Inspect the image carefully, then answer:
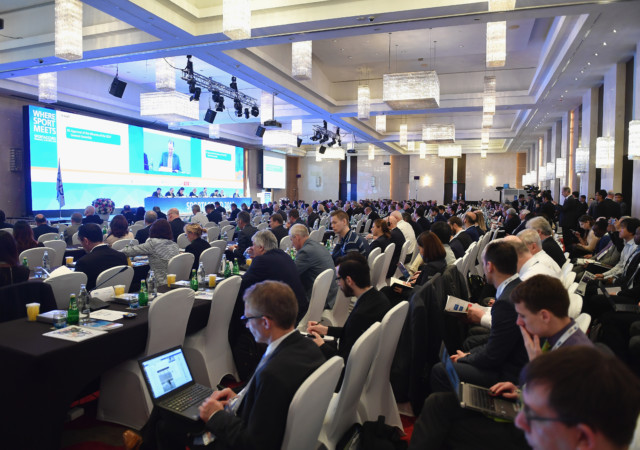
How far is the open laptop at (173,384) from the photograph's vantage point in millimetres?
2033

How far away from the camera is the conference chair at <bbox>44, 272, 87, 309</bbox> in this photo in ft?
12.4

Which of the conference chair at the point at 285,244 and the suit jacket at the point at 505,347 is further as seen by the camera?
the conference chair at the point at 285,244

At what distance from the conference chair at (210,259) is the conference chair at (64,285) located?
1893 millimetres

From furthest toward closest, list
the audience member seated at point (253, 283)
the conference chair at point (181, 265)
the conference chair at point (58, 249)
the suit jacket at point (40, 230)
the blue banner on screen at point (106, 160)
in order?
the blue banner on screen at point (106, 160)
the suit jacket at point (40, 230)
the conference chair at point (58, 249)
the conference chair at point (181, 265)
the audience member seated at point (253, 283)

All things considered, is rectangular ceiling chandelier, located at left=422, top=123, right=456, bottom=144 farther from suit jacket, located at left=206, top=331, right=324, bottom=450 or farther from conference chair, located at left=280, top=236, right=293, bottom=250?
suit jacket, located at left=206, top=331, right=324, bottom=450

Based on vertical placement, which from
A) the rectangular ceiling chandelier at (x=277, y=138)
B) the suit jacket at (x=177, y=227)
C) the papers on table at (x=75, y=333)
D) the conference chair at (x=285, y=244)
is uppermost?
the rectangular ceiling chandelier at (x=277, y=138)

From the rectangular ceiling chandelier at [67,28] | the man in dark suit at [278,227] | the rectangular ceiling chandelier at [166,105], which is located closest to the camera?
the rectangular ceiling chandelier at [67,28]

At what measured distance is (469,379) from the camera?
264 cm

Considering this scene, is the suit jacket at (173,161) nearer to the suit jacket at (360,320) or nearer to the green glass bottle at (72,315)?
the green glass bottle at (72,315)

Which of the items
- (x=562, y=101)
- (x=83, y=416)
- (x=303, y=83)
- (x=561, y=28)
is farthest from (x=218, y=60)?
(x=562, y=101)

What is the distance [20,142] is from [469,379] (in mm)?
13683

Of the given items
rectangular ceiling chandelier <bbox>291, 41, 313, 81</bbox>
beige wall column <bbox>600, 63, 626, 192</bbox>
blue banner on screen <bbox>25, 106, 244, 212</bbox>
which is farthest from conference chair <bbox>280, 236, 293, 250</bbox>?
blue banner on screen <bbox>25, 106, 244, 212</bbox>

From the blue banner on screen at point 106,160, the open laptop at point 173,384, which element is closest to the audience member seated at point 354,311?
the open laptop at point 173,384

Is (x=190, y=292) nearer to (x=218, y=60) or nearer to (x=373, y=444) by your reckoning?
(x=373, y=444)
